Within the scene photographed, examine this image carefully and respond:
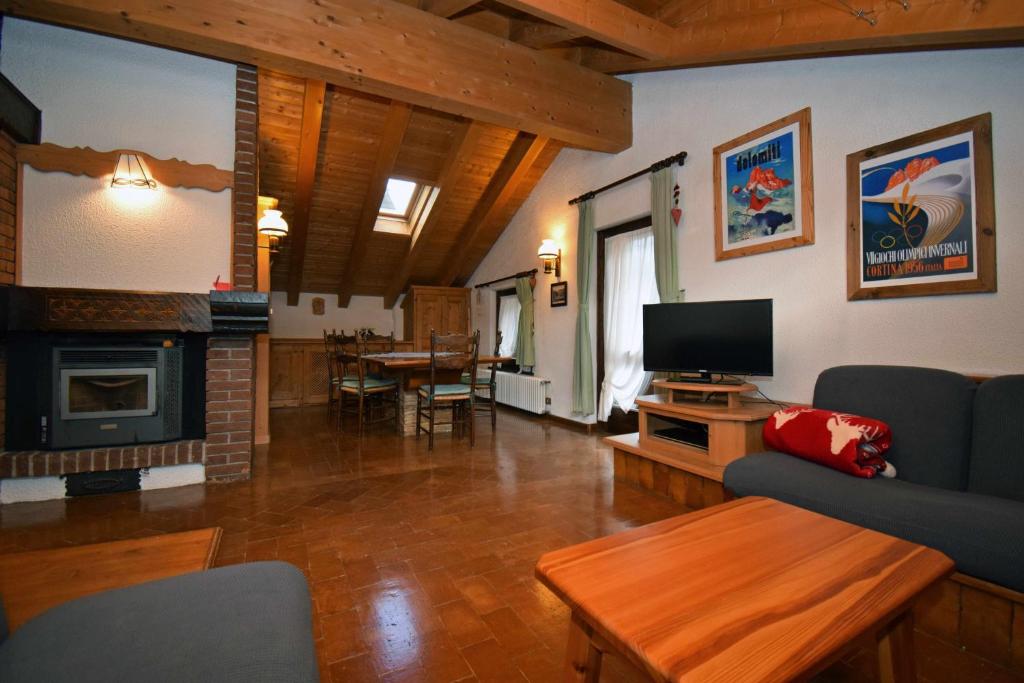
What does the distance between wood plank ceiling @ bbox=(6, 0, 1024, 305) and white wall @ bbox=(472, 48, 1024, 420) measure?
15cm

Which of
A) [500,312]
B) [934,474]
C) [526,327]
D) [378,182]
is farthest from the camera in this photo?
[500,312]

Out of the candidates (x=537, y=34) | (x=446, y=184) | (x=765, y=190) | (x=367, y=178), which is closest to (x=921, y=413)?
(x=765, y=190)

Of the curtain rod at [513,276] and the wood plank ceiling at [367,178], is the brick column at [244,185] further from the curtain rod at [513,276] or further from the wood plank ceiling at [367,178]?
the curtain rod at [513,276]

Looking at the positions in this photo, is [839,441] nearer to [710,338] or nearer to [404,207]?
[710,338]

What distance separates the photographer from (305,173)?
4.62m

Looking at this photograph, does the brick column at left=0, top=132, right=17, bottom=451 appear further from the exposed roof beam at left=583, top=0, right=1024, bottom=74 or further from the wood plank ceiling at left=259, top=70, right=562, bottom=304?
the exposed roof beam at left=583, top=0, right=1024, bottom=74

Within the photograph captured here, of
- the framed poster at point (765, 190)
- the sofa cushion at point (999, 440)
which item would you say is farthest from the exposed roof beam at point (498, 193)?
the sofa cushion at point (999, 440)

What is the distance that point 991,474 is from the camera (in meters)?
1.75

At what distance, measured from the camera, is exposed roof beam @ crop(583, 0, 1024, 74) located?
1895 millimetres

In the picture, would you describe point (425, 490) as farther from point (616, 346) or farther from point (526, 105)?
point (526, 105)

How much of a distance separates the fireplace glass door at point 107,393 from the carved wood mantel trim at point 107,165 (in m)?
A: 1.31

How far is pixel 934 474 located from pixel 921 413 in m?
0.28

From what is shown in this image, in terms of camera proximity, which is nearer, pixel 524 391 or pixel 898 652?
pixel 898 652

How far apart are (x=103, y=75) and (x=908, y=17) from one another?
474 centimetres
